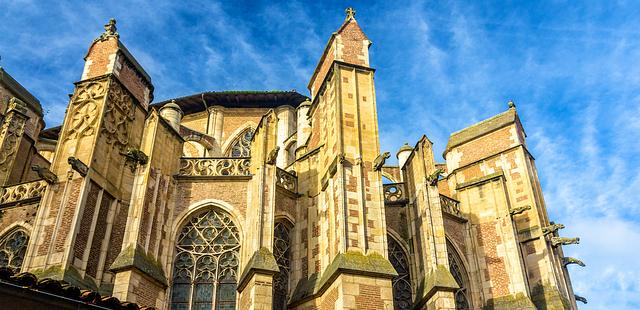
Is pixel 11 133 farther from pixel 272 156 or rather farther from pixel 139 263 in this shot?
pixel 272 156

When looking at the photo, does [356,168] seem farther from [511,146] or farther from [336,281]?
[511,146]

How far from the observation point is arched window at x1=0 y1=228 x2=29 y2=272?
14547 mm

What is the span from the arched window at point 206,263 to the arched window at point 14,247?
3.86 meters

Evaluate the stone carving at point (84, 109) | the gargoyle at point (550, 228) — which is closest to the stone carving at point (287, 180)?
the stone carving at point (84, 109)

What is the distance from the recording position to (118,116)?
16.2 meters

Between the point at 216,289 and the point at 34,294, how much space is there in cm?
682

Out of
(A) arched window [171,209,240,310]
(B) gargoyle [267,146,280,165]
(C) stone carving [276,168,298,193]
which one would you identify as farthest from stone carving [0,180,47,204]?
(C) stone carving [276,168,298,193]

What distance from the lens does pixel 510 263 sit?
672 inches

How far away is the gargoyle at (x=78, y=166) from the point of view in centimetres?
1379

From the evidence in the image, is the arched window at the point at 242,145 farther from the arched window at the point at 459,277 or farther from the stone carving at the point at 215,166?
the arched window at the point at 459,277

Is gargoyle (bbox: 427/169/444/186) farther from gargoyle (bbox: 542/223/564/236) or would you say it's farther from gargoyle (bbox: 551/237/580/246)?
gargoyle (bbox: 551/237/580/246)

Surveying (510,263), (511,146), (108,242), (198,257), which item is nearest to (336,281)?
(198,257)

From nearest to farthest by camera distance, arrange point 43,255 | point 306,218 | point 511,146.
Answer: point 43,255
point 306,218
point 511,146

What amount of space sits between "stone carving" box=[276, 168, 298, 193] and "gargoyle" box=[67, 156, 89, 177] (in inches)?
185
